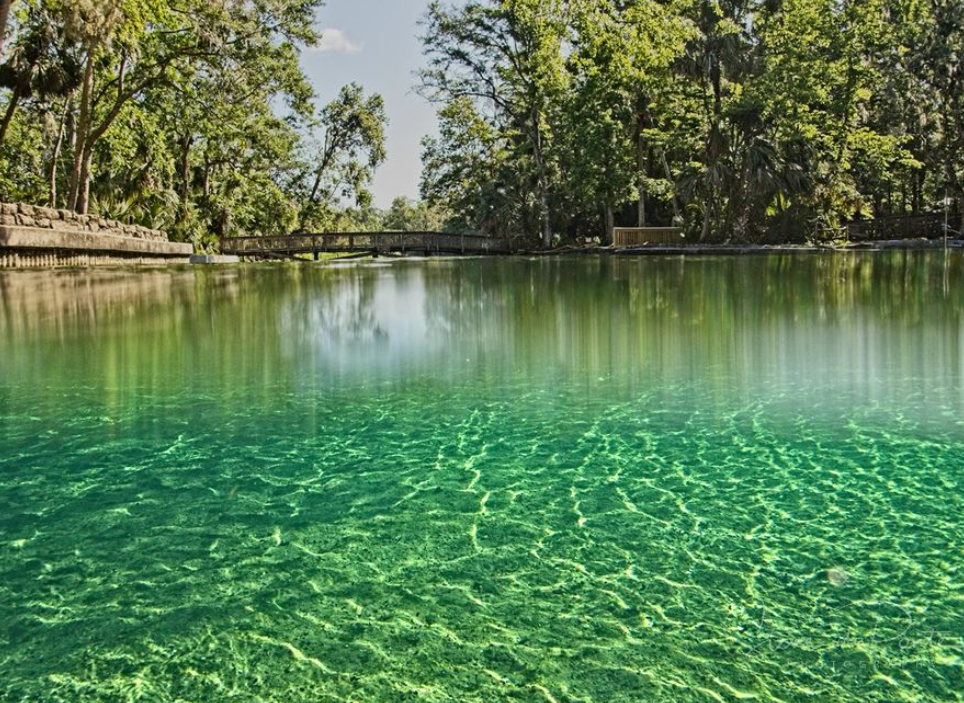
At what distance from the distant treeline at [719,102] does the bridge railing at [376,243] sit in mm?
3891

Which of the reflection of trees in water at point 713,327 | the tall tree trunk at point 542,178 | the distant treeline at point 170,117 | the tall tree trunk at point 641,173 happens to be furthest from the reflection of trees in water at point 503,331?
the tall tree trunk at point 542,178

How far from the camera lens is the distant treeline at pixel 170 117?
25953 millimetres

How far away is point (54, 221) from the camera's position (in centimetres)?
1927

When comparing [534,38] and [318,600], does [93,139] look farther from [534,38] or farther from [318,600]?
[318,600]

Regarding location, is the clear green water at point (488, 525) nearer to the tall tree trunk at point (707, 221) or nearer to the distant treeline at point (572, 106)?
the distant treeline at point (572, 106)

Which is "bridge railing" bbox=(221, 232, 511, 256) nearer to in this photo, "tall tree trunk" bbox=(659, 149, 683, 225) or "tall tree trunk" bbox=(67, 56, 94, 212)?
"tall tree trunk" bbox=(659, 149, 683, 225)

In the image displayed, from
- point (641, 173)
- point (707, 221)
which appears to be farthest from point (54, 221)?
point (641, 173)

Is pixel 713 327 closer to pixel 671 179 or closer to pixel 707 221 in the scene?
pixel 707 221

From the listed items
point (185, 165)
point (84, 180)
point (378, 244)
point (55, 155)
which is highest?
point (185, 165)

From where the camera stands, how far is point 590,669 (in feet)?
6.09

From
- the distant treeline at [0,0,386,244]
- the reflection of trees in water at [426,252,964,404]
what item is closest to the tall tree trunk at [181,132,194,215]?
the distant treeline at [0,0,386,244]

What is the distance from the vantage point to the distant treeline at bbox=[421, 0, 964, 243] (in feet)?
111

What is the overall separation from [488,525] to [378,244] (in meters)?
45.9

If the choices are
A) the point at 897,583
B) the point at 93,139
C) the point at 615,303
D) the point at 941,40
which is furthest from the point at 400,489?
the point at 941,40
